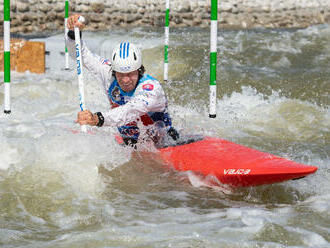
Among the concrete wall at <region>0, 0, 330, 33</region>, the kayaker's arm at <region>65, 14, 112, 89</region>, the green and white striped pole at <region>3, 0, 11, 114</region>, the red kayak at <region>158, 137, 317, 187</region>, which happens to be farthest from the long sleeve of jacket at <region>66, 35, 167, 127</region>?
the concrete wall at <region>0, 0, 330, 33</region>

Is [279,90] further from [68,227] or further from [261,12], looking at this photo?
[261,12]

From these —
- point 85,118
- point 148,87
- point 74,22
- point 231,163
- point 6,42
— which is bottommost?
point 231,163

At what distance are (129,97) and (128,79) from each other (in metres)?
0.17

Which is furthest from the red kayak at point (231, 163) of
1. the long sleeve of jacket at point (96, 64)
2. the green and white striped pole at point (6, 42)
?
the green and white striped pole at point (6, 42)

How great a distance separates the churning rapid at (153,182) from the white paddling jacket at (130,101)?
1.06 ft

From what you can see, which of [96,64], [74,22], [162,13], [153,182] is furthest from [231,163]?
[162,13]

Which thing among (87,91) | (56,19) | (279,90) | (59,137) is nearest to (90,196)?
(59,137)

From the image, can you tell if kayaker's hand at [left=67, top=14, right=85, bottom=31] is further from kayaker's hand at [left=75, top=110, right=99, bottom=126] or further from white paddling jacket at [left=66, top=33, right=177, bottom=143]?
kayaker's hand at [left=75, top=110, right=99, bottom=126]

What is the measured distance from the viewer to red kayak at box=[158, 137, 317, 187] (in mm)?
3807

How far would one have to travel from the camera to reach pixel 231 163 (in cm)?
407

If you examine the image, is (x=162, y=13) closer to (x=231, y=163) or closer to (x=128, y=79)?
(x=128, y=79)

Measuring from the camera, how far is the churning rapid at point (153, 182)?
3164 mm

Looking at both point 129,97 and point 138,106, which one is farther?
point 129,97

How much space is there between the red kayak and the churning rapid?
0.30ft
